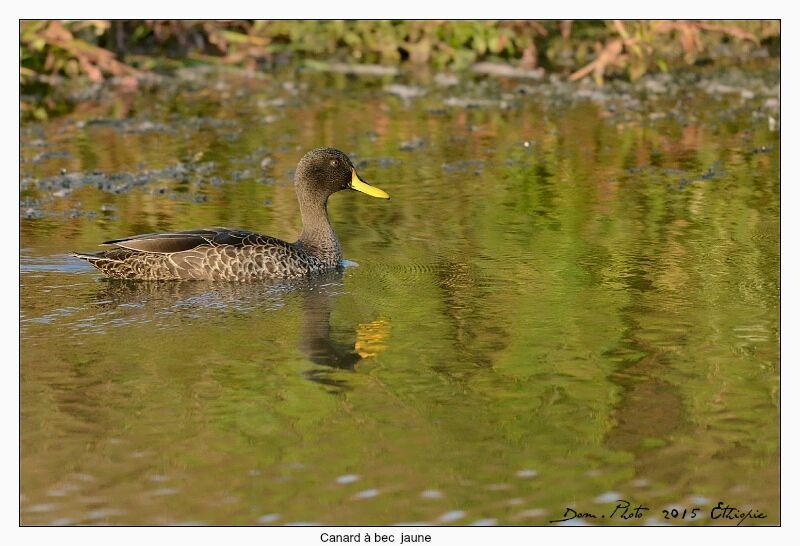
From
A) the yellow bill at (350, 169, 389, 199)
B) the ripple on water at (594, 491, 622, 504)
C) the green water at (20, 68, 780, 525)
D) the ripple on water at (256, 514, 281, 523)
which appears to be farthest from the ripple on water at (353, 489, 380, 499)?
the yellow bill at (350, 169, 389, 199)

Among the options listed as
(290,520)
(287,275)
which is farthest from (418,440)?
(287,275)

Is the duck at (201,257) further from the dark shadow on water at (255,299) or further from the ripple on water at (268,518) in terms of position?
the ripple on water at (268,518)

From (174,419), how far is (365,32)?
1806cm

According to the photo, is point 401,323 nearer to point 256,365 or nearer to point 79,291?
point 256,365

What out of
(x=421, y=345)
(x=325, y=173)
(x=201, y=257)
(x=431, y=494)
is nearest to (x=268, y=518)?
(x=431, y=494)

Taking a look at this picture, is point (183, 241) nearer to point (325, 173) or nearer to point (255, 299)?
point (255, 299)

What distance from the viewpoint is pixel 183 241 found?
11.5 meters

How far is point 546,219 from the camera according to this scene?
1387 centimetres

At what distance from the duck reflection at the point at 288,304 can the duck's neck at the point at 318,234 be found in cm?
24

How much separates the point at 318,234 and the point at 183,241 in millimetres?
1338

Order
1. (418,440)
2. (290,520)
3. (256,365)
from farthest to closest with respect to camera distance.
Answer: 1. (256,365)
2. (418,440)
3. (290,520)

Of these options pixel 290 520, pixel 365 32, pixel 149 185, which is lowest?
pixel 290 520

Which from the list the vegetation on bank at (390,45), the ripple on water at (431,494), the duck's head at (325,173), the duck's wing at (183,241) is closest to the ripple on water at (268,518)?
the ripple on water at (431,494)

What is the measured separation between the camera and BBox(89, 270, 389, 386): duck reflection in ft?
31.0
